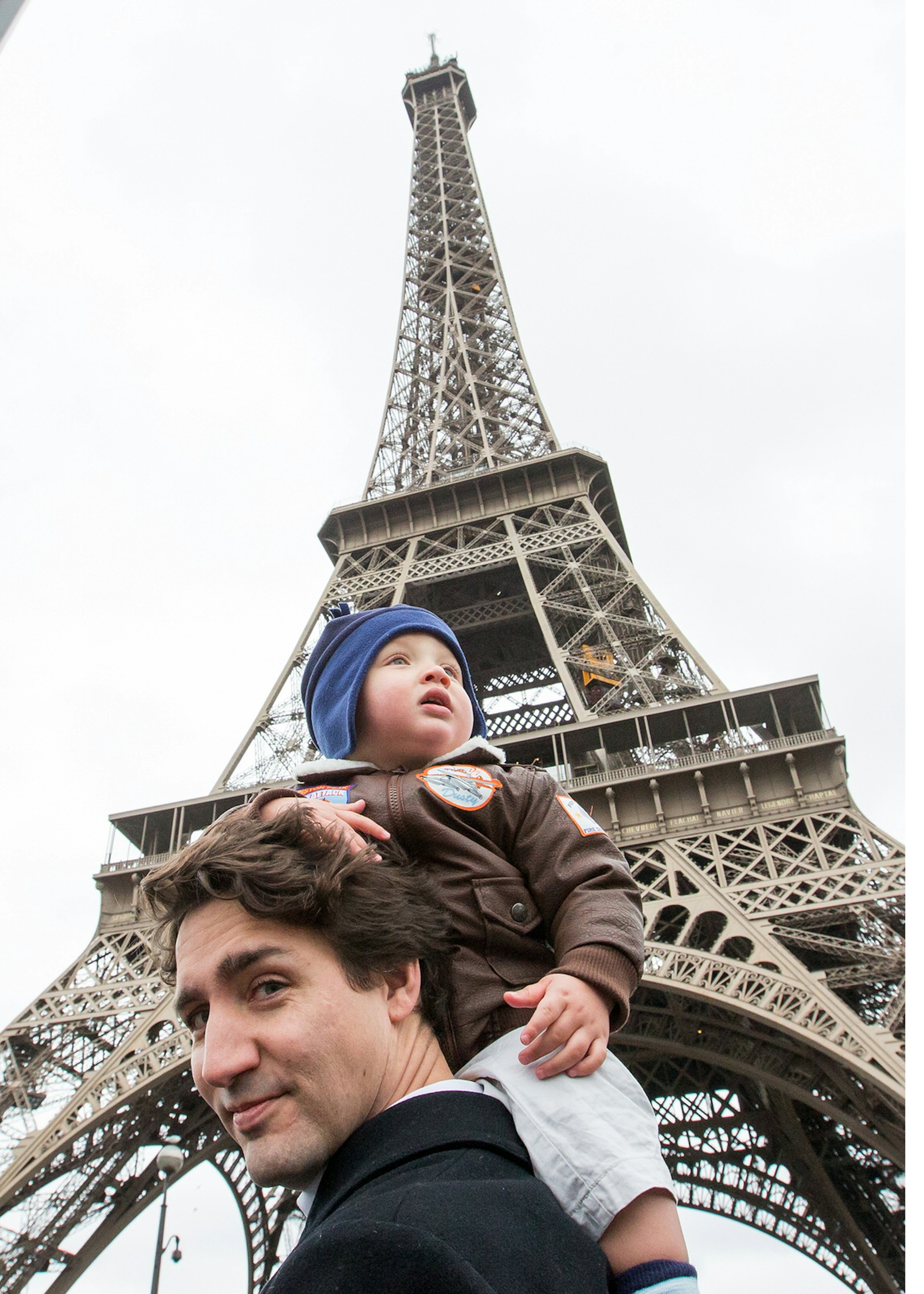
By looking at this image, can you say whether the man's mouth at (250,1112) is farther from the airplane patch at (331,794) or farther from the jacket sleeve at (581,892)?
the airplane patch at (331,794)

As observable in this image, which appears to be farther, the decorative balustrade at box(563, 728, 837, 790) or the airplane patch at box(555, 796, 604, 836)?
the decorative balustrade at box(563, 728, 837, 790)

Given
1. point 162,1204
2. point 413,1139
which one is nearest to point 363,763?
point 413,1139

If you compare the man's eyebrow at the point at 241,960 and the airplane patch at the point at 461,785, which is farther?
the airplane patch at the point at 461,785

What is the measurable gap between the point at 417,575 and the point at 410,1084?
69.2ft

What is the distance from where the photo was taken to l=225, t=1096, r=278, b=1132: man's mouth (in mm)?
1605

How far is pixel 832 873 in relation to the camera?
13.3 metres

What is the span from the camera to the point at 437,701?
2645 mm

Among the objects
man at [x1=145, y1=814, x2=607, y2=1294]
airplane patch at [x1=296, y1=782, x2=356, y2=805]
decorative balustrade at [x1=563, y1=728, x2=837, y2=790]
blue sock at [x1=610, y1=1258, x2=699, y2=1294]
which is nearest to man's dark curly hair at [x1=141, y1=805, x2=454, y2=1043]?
man at [x1=145, y1=814, x2=607, y2=1294]

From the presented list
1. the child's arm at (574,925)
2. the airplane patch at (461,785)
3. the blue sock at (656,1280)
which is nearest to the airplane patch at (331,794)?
the airplane patch at (461,785)

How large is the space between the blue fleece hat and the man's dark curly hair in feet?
2.19

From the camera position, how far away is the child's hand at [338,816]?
1965 mm

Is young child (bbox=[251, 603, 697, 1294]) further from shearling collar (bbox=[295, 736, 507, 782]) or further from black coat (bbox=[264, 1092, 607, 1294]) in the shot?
black coat (bbox=[264, 1092, 607, 1294])

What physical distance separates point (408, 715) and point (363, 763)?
19cm

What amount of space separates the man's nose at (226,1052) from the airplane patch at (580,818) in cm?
96
